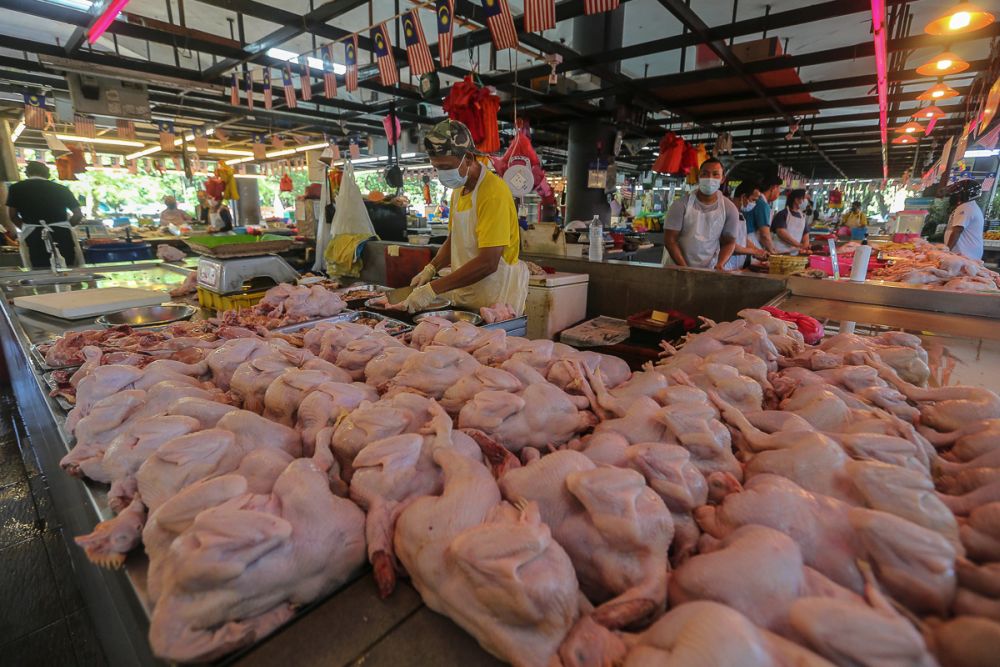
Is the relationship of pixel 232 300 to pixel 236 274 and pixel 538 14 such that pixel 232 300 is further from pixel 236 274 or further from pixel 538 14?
pixel 538 14

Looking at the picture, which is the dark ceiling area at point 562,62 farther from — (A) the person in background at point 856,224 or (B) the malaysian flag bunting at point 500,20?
(A) the person in background at point 856,224

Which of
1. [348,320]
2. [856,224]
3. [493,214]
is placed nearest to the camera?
[348,320]

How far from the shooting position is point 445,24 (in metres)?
4.00

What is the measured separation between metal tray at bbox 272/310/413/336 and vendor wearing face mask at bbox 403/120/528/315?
271mm

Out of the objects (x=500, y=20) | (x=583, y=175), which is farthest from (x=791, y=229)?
(x=500, y=20)

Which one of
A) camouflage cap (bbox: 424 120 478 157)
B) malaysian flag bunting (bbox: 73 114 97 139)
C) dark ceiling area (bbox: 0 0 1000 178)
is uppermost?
dark ceiling area (bbox: 0 0 1000 178)

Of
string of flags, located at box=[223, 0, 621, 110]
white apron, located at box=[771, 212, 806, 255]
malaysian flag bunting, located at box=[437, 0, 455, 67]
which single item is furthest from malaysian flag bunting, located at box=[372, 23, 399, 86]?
white apron, located at box=[771, 212, 806, 255]

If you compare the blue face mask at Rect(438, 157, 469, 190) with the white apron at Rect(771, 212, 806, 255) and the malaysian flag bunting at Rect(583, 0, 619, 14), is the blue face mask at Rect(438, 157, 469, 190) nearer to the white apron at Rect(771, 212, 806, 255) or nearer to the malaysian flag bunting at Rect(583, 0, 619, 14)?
the malaysian flag bunting at Rect(583, 0, 619, 14)

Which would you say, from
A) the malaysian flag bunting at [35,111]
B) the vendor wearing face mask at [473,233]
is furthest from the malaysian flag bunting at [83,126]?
the vendor wearing face mask at [473,233]

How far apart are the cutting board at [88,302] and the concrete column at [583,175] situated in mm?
8027

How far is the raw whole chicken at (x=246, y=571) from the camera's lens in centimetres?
85

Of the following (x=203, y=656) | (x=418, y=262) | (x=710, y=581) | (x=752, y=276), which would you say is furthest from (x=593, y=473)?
(x=418, y=262)

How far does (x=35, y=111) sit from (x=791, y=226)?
48.4 ft

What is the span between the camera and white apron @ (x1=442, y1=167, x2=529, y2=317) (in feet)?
12.6
